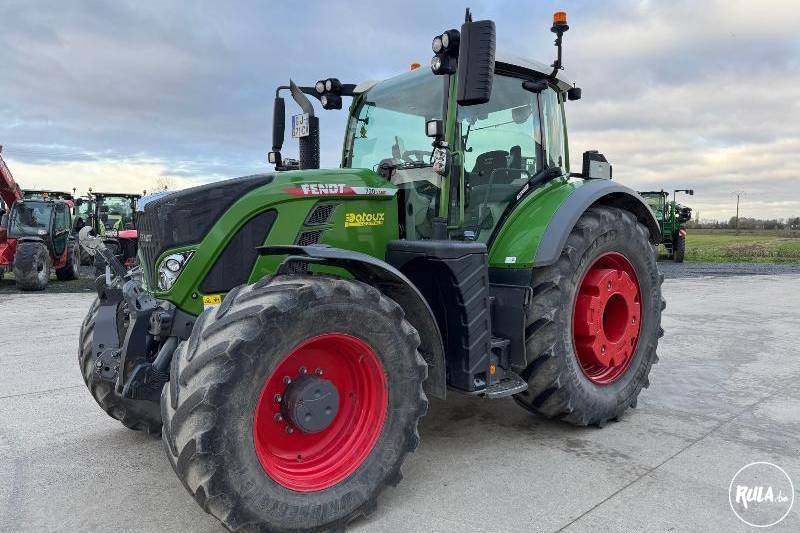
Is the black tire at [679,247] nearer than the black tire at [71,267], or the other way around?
the black tire at [71,267]

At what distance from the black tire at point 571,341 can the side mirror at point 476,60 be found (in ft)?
4.18

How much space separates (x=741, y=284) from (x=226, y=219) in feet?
46.6

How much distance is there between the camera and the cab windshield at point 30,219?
14094mm

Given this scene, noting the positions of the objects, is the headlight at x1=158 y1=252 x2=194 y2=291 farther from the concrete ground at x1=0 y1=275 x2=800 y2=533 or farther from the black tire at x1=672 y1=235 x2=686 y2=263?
the black tire at x1=672 y1=235 x2=686 y2=263

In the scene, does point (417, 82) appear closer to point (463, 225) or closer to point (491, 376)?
point (463, 225)

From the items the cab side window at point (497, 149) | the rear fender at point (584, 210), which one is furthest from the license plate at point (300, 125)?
the rear fender at point (584, 210)

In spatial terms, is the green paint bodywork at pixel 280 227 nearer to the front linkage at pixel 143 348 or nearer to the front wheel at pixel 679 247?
the front linkage at pixel 143 348

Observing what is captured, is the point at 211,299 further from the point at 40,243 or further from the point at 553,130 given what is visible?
the point at 40,243

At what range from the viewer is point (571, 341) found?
3.94m

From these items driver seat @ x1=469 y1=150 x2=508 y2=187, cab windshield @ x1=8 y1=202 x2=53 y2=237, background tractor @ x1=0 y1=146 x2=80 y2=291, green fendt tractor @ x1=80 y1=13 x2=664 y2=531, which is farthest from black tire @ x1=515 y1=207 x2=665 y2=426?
cab windshield @ x1=8 y1=202 x2=53 y2=237

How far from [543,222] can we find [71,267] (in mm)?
14444

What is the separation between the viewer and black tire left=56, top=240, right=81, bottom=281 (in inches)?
594

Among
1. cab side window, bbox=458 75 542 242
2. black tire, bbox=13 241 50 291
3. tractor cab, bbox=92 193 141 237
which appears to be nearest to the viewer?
cab side window, bbox=458 75 542 242

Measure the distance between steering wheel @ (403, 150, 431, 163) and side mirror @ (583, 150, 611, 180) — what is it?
1521mm
